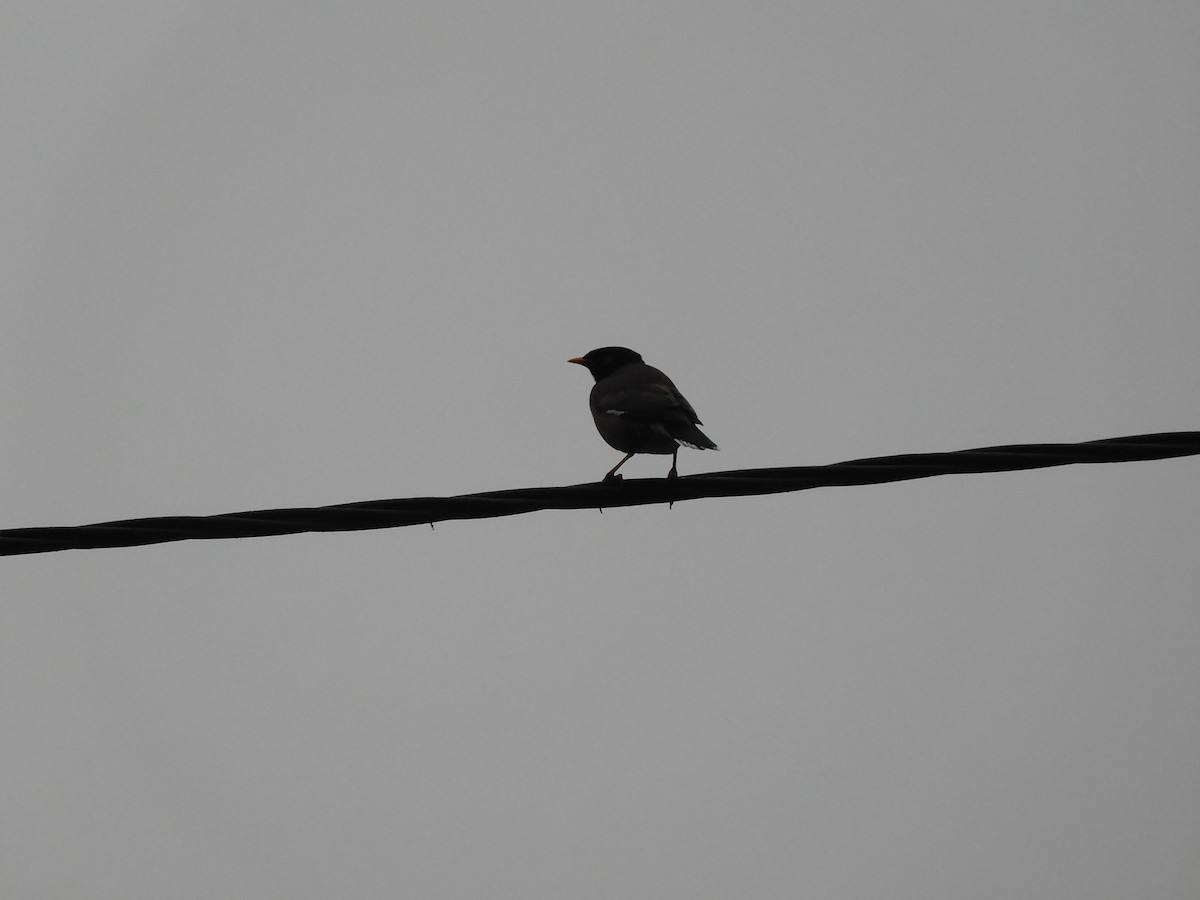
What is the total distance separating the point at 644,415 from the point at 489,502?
289 centimetres

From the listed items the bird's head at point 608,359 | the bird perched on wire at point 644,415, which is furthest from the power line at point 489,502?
the bird's head at point 608,359

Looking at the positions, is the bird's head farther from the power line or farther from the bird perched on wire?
the power line

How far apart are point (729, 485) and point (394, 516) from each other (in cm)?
117

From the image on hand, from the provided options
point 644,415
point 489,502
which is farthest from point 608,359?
point 489,502

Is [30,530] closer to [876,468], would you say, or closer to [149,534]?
[149,534]

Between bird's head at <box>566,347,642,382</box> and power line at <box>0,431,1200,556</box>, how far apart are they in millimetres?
5545

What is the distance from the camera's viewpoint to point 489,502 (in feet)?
13.5

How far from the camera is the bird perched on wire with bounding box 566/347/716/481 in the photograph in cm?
676

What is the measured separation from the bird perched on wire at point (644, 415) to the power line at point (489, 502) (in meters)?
2.30

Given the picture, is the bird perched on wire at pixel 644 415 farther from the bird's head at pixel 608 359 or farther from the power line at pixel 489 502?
the power line at pixel 489 502

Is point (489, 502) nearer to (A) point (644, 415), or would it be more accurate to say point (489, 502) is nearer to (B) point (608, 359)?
(A) point (644, 415)

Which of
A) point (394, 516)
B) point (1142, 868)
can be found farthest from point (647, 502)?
point (1142, 868)

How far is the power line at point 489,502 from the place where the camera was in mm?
3934

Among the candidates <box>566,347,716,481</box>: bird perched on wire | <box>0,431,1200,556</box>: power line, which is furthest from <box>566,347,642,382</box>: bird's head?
<box>0,431,1200,556</box>: power line
